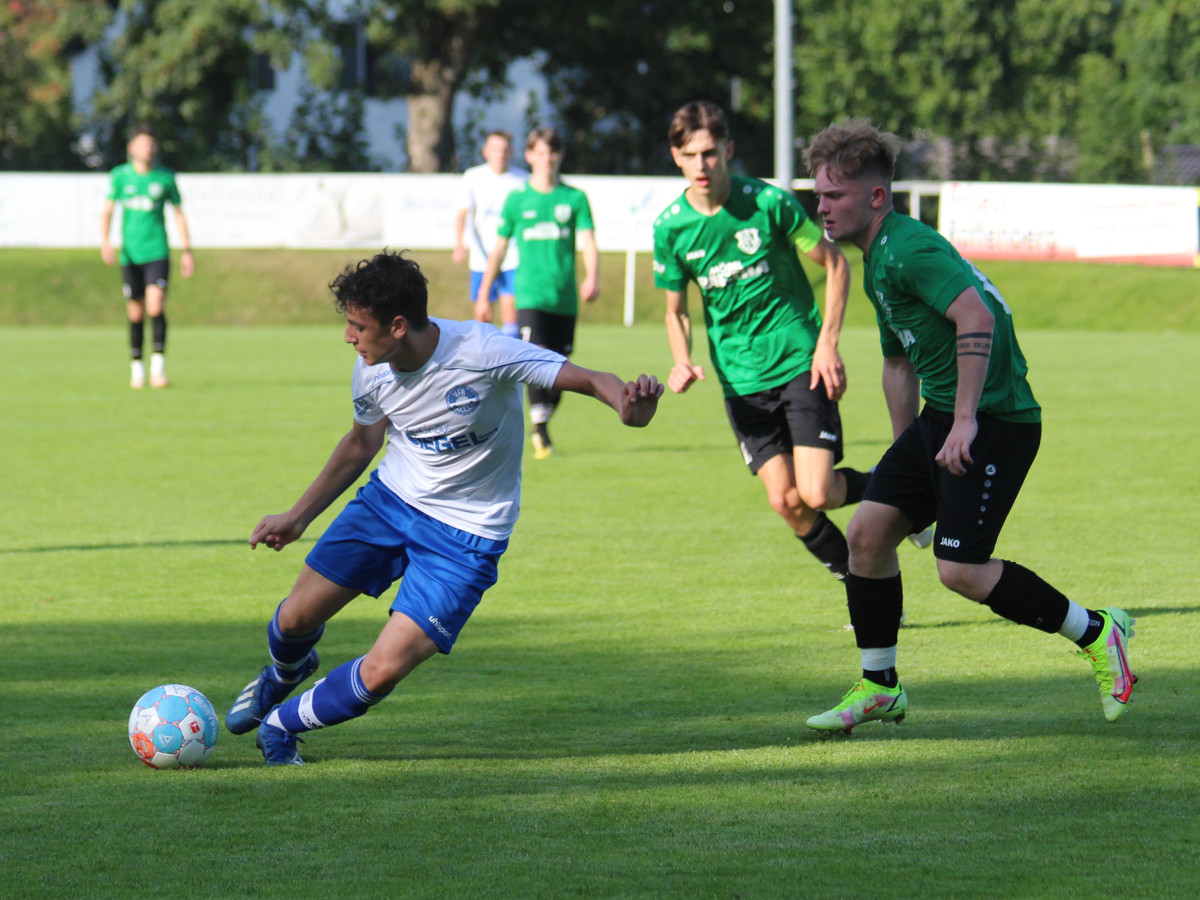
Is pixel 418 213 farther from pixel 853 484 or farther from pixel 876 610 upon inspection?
pixel 876 610

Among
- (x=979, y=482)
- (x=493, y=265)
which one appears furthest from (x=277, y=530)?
(x=493, y=265)

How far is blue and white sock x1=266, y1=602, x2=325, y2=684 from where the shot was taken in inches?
181

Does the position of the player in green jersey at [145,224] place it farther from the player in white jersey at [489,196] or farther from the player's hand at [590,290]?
the player's hand at [590,290]

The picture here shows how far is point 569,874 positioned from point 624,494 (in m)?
6.37

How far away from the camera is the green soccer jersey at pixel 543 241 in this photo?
37.2ft

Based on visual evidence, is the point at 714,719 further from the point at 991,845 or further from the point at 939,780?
the point at 991,845

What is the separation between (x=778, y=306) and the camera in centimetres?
682

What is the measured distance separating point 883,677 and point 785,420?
2162 mm

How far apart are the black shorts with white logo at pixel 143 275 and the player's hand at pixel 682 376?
10742mm

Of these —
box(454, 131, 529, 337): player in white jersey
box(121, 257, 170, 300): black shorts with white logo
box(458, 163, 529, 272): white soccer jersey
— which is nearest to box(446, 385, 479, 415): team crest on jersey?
box(454, 131, 529, 337): player in white jersey

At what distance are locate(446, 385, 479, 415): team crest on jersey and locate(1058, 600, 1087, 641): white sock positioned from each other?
1.95 m

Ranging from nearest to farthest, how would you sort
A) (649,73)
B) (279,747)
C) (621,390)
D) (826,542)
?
(621,390) < (279,747) < (826,542) < (649,73)

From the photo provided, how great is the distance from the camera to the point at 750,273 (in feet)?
22.3

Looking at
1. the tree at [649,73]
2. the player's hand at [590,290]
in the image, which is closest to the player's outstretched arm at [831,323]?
the player's hand at [590,290]
